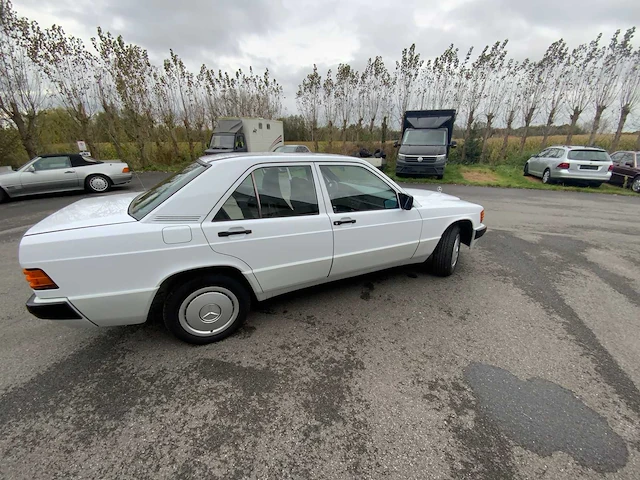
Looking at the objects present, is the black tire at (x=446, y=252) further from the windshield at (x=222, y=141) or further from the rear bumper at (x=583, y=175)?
the windshield at (x=222, y=141)

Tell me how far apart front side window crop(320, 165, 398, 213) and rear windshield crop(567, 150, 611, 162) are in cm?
1324

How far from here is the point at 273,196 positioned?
2.58 meters

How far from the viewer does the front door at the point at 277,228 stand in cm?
237

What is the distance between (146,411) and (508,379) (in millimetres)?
2679

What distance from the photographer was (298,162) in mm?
2707

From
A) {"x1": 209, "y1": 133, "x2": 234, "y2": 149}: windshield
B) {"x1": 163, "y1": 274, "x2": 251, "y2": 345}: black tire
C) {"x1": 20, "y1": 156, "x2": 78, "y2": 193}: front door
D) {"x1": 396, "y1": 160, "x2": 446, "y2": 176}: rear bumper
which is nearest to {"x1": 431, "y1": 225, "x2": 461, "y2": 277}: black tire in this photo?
{"x1": 163, "y1": 274, "x2": 251, "y2": 345}: black tire

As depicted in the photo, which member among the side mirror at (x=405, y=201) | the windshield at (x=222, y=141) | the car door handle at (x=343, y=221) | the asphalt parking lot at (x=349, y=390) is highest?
the windshield at (x=222, y=141)

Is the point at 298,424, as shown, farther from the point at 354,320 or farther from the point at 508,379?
the point at 508,379

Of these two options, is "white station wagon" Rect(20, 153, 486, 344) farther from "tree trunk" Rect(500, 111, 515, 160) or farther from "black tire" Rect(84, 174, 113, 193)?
"tree trunk" Rect(500, 111, 515, 160)

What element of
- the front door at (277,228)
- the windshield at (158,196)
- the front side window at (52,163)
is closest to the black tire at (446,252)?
the front door at (277,228)

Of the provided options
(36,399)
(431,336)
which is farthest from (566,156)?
(36,399)

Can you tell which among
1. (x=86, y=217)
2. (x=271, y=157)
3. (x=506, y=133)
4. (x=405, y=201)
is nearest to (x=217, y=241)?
(x=271, y=157)

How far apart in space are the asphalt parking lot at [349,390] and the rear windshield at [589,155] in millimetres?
11161

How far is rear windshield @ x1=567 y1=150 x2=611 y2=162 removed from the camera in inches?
446
